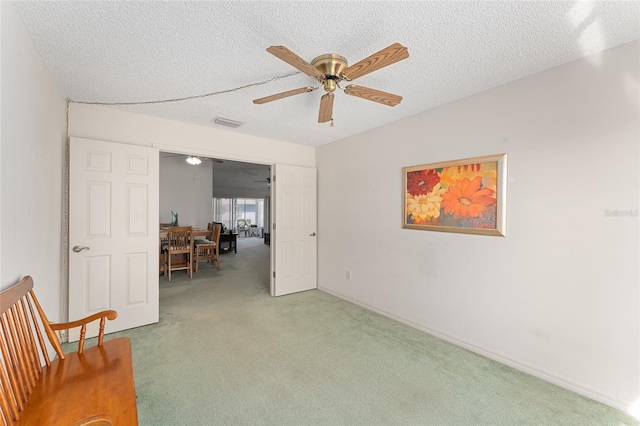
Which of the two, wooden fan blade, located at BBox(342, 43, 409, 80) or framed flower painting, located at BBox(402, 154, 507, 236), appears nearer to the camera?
wooden fan blade, located at BBox(342, 43, 409, 80)

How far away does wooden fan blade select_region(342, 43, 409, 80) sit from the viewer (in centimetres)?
145

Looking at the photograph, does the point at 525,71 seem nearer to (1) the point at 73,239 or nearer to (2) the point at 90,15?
(2) the point at 90,15

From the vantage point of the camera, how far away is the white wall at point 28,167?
1330mm

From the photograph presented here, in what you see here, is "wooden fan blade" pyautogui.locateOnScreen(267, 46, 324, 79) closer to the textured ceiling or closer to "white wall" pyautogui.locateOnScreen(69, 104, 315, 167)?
the textured ceiling

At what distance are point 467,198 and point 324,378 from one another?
6.50ft

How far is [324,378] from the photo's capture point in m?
2.09

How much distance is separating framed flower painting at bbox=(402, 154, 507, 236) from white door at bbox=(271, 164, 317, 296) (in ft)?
5.59

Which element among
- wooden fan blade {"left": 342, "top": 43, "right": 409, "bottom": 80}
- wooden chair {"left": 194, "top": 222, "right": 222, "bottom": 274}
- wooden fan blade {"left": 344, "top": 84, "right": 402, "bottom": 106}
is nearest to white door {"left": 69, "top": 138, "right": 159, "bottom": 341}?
wooden fan blade {"left": 344, "top": 84, "right": 402, "bottom": 106}

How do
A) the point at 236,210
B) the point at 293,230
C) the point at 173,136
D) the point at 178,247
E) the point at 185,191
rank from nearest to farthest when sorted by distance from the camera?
1. the point at 173,136
2. the point at 293,230
3. the point at 178,247
4. the point at 185,191
5. the point at 236,210

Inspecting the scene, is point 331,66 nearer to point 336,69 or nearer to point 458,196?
point 336,69

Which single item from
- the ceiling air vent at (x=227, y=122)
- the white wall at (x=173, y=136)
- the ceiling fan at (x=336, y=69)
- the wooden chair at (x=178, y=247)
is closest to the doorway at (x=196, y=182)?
the white wall at (x=173, y=136)

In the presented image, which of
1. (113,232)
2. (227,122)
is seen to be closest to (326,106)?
(227,122)

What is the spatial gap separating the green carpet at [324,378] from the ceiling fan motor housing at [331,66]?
7.08 ft

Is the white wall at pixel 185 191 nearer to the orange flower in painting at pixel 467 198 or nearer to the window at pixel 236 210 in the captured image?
the window at pixel 236 210
